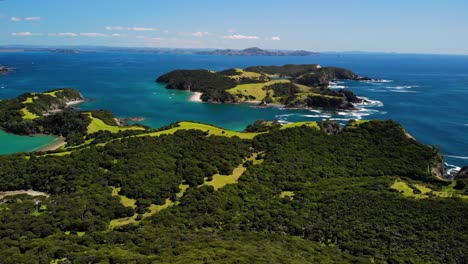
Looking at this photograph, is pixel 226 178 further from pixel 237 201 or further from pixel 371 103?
pixel 371 103

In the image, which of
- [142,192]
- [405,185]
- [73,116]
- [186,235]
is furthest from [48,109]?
[405,185]

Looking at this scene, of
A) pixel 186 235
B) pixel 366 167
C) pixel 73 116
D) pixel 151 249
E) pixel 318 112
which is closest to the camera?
pixel 151 249

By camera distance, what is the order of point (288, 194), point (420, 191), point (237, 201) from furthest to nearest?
point (288, 194) < point (420, 191) < point (237, 201)

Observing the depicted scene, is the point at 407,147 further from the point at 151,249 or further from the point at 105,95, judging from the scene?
the point at 105,95

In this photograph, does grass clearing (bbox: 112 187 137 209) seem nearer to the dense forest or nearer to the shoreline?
the dense forest

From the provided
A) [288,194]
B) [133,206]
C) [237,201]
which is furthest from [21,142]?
[288,194]

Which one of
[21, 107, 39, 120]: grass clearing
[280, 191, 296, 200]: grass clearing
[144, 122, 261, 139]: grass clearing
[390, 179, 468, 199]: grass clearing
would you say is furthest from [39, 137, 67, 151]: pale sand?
[390, 179, 468, 199]: grass clearing
